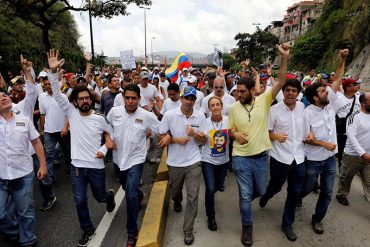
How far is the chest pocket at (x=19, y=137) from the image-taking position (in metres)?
3.49

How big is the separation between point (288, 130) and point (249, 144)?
1.75ft

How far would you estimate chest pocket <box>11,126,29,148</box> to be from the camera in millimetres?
3486

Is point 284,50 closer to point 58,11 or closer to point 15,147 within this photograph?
point 15,147

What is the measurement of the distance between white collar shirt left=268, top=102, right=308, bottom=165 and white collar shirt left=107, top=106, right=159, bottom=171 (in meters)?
1.61

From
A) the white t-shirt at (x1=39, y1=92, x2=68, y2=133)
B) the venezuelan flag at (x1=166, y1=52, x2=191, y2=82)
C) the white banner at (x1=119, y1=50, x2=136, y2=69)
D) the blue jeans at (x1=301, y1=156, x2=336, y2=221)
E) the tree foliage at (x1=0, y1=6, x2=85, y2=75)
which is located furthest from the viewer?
the tree foliage at (x1=0, y1=6, x2=85, y2=75)

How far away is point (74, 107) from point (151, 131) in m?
Result: 1.06

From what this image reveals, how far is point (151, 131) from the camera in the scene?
3.99m

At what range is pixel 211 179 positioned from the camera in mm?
4000

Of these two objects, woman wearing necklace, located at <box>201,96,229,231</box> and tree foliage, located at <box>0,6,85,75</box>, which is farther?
tree foliage, located at <box>0,6,85,75</box>

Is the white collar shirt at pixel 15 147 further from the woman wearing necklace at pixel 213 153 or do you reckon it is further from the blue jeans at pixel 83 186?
the woman wearing necklace at pixel 213 153

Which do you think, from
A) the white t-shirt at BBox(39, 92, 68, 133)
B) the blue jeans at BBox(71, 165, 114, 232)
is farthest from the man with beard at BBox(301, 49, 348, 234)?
the white t-shirt at BBox(39, 92, 68, 133)

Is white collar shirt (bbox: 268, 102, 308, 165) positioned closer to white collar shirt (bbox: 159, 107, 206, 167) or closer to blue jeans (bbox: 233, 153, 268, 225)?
blue jeans (bbox: 233, 153, 268, 225)

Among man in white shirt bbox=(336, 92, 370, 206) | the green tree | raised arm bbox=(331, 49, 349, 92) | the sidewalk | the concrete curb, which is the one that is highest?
the green tree

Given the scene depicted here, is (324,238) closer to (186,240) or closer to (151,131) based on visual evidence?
(186,240)
